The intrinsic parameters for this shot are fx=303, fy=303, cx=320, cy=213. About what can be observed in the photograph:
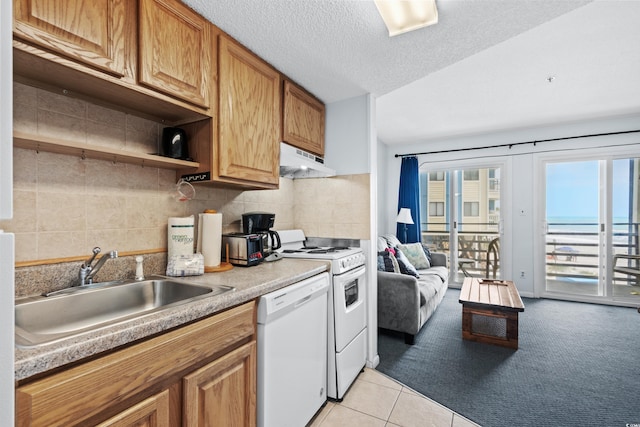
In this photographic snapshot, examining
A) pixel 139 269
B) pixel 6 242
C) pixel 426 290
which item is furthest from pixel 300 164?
pixel 426 290

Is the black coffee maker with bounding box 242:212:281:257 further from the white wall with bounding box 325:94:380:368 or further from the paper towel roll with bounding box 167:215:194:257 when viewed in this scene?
the white wall with bounding box 325:94:380:368

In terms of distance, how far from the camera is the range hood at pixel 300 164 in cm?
206

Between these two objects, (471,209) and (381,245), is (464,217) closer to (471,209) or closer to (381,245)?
(471,209)

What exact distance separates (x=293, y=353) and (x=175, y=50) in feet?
5.07

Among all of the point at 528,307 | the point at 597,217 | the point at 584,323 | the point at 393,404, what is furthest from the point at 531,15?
the point at 597,217

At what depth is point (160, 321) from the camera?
0.91m

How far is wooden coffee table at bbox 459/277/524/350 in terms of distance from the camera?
269 centimetres

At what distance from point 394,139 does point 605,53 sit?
2695mm

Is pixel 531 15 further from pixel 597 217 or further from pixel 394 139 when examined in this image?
pixel 597 217

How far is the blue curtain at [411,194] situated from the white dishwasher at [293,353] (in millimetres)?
3407

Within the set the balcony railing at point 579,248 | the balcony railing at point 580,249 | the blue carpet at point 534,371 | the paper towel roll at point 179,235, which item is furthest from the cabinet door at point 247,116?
the balcony railing at point 580,249

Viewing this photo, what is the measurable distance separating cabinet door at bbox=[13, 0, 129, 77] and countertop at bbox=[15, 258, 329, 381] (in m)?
0.92

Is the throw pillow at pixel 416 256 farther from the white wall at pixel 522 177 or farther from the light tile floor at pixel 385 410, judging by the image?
the light tile floor at pixel 385 410

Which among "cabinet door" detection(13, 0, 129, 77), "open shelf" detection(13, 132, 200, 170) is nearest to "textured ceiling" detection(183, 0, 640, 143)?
"cabinet door" detection(13, 0, 129, 77)
